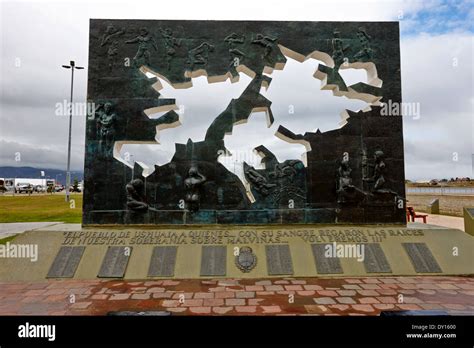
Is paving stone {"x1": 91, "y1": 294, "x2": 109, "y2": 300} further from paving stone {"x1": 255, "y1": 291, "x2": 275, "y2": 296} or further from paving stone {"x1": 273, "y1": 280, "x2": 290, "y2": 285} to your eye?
paving stone {"x1": 273, "y1": 280, "x2": 290, "y2": 285}

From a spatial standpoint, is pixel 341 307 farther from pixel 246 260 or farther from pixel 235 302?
pixel 246 260

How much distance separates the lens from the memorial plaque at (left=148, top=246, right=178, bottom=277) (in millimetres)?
7195

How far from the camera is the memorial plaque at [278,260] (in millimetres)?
7273

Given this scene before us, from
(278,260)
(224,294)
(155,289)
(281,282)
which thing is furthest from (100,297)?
(278,260)

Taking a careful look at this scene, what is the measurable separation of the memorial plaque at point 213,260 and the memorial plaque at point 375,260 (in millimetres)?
3094

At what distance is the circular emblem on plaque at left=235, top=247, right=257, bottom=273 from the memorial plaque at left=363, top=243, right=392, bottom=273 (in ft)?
8.04

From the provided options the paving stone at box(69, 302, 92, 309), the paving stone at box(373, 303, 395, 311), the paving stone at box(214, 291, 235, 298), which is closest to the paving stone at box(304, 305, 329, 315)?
the paving stone at box(373, 303, 395, 311)

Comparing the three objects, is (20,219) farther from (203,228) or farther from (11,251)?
(203,228)

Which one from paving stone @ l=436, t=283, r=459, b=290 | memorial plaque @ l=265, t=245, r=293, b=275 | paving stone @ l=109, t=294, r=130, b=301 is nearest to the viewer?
paving stone @ l=109, t=294, r=130, b=301

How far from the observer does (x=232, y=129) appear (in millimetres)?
8828

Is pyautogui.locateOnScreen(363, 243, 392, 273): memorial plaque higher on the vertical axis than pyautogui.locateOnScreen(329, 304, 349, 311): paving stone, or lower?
higher

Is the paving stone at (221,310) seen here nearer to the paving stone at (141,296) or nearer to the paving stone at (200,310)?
the paving stone at (200,310)

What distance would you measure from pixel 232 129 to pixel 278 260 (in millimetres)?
3478

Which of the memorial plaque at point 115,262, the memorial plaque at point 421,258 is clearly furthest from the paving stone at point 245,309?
the memorial plaque at point 421,258
